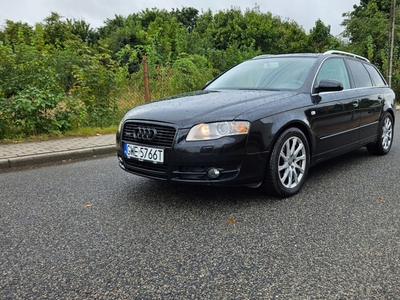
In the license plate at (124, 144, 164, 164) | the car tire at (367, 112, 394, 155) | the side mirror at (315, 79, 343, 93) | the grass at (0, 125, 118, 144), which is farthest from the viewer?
the grass at (0, 125, 118, 144)

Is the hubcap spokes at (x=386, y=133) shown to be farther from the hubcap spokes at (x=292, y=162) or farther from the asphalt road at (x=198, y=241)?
the hubcap spokes at (x=292, y=162)

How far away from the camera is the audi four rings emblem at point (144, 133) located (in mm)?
3418

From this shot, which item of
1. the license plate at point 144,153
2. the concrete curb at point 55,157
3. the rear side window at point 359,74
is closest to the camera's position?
the license plate at point 144,153

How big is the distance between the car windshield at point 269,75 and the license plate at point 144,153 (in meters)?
1.60

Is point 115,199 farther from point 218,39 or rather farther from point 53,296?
point 218,39

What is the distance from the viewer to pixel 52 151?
6.04 meters

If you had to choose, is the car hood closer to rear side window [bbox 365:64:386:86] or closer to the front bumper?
the front bumper

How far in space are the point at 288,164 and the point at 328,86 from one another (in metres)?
1.03

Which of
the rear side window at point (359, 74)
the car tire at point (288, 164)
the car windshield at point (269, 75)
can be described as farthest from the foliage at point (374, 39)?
the car tire at point (288, 164)

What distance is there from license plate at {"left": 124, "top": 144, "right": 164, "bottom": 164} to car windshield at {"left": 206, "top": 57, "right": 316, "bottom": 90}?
1604 millimetres

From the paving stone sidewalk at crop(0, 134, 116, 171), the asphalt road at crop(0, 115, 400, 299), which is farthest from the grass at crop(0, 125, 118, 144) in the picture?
the asphalt road at crop(0, 115, 400, 299)

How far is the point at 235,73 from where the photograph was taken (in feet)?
16.4

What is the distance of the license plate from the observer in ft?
11.0

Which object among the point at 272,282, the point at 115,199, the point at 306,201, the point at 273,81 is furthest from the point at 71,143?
the point at 272,282
